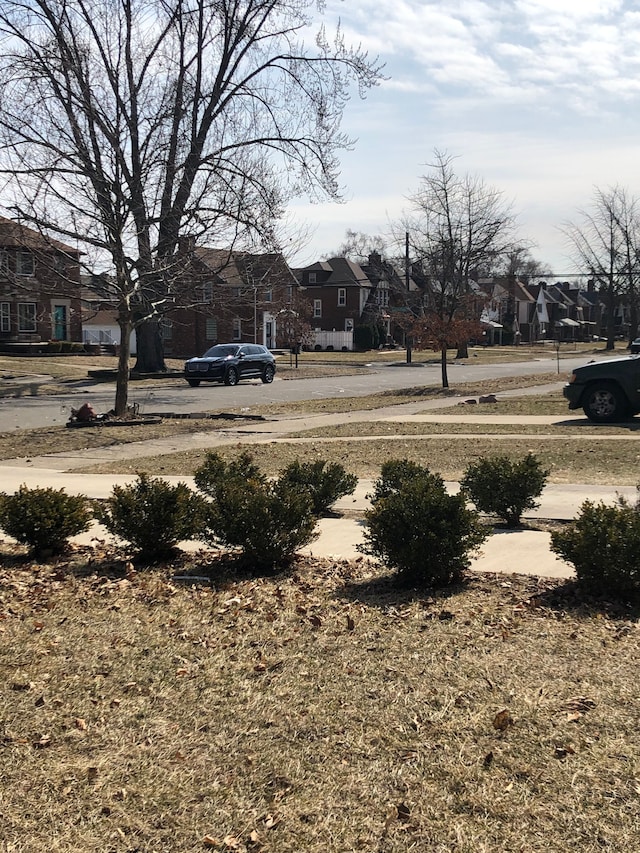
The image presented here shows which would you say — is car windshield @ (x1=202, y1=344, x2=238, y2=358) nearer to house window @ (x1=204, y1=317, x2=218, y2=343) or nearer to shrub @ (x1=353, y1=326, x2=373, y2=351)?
house window @ (x1=204, y1=317, x2=218, y2=343)

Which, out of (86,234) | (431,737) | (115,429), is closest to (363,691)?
(431,737)

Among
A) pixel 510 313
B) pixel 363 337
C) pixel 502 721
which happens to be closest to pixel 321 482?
pixel 502 721

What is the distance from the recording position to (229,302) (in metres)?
31.9

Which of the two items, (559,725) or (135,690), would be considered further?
(135,690)

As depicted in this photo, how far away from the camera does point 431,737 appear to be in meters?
3.95

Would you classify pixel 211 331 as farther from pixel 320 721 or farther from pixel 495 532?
pixel 320 721

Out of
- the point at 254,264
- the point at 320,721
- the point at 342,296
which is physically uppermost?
the point at 342,296

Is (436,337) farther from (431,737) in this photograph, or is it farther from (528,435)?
(431,737)

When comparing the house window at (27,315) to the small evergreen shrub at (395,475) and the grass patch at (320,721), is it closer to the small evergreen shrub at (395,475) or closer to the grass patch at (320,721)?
the small evergreen shrub at (395,475)

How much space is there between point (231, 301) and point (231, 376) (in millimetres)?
3267

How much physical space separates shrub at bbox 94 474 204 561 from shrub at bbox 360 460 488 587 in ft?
5.13

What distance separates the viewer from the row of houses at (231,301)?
78.8 feet

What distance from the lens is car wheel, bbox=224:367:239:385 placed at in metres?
33.9

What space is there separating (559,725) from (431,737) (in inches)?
23.0
